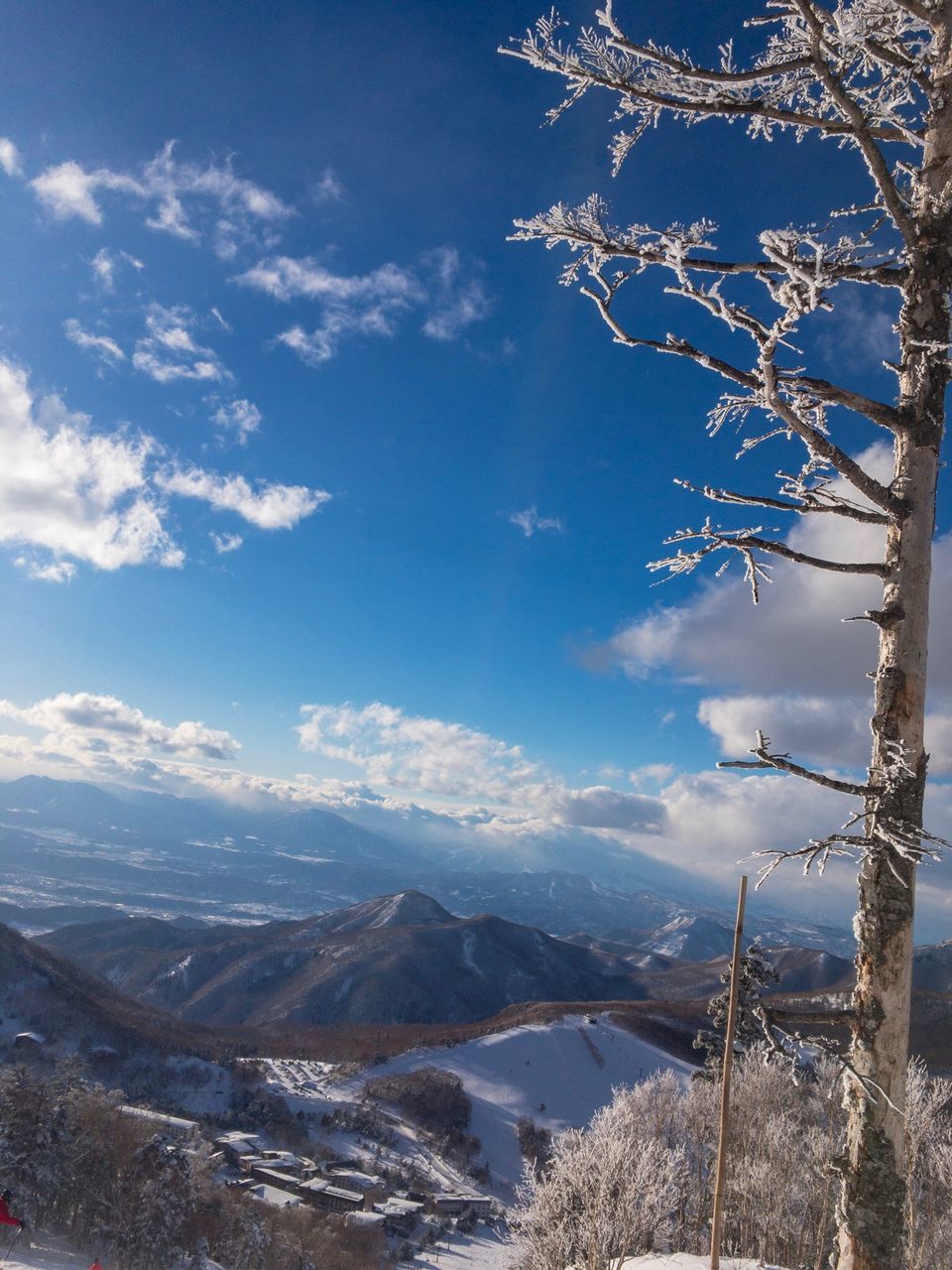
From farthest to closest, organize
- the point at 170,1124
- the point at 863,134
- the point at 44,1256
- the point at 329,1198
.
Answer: the point at 170,1124, the point at 329,1198, the point at 44,1256, the point at 863,134

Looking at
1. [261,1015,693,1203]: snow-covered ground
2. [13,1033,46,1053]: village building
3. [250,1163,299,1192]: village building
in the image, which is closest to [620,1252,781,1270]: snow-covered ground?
[250,1163,299,1192]: village building

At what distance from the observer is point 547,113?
5.40 meters

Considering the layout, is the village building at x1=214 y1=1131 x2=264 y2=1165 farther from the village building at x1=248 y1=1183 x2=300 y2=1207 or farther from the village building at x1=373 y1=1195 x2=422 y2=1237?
the village building at x1=373 y1=1195 x2=422 y2=1237

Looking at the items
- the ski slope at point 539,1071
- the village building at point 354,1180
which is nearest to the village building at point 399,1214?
the village building at point 354,1180

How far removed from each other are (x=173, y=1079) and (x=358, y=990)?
10178cm

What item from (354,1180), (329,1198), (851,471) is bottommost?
Answer: (354,1180)

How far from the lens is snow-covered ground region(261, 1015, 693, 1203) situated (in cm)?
7375

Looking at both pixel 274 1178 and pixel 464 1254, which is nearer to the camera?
pixel 464 1254

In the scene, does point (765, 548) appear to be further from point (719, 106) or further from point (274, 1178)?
point (274, 1178)

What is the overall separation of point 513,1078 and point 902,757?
10444 centimetres

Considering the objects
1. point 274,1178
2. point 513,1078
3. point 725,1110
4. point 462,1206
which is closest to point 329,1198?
point 274,1178

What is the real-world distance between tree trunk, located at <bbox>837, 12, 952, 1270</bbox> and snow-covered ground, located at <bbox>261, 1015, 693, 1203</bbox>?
77.3 m

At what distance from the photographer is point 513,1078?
9181 centimetres

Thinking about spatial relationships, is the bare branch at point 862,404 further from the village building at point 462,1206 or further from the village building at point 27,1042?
the village building at point 27,1042
